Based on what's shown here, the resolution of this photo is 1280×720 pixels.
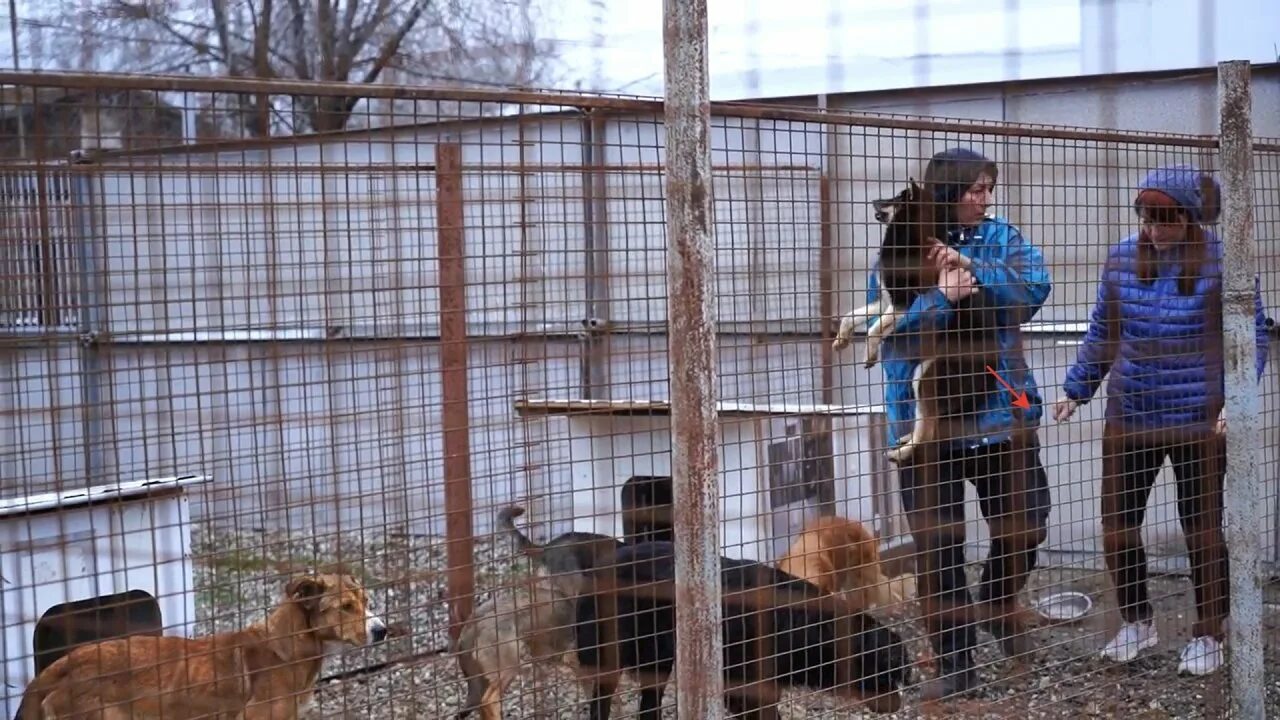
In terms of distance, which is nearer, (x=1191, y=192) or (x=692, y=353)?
(x=692, y=353)

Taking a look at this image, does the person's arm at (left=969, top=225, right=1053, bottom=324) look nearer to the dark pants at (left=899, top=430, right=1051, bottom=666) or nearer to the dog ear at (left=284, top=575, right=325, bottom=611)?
the dark pants at (left=899, top=430, right=1051, bottom=666)

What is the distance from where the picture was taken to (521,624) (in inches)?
126

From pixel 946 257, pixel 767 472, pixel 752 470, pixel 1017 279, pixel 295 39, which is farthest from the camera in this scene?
pixel 295 39

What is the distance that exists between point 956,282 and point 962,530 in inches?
29.1

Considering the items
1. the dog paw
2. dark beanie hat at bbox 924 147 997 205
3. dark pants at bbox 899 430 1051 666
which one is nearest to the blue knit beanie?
dark beanie hat at bbox 924 147 997 205

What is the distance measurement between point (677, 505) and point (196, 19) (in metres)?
8.55

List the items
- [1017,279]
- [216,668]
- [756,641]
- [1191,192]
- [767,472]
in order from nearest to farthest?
[216,668] < [756,641] < [1017,279] < [1191,192] < [767,472]

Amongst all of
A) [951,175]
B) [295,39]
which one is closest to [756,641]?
[951,175]

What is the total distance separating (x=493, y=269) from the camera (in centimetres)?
515

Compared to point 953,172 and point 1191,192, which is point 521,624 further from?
point 1191,192

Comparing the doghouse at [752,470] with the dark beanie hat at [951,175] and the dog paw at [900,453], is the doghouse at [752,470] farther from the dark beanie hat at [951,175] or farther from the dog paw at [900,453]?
the dark beanie hat at [951,175]

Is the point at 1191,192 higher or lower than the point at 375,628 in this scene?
higher

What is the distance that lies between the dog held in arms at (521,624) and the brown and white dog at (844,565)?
1.82 ft

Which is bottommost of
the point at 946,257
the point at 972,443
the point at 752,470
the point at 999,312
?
the point at 752,470
